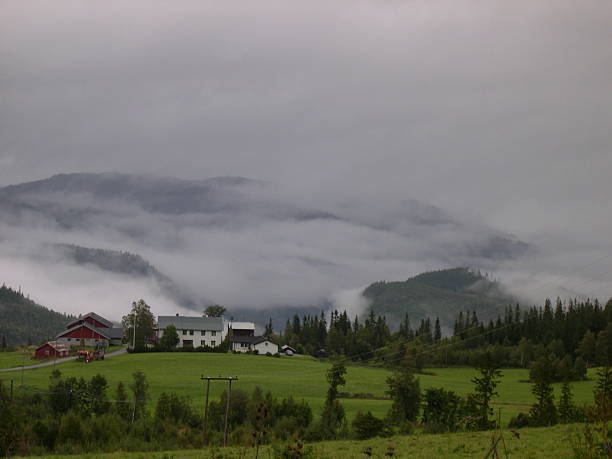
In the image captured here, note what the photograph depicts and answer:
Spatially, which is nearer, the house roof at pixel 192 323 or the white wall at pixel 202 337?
the white wall at pixel 202 337

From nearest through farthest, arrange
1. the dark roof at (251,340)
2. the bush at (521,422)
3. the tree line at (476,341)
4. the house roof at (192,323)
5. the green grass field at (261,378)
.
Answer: the bush at (521,422) → the green grass field at (261,378) → the tree line at (476,341) → the dark roof at (251,340) → the house roof at (192,323)

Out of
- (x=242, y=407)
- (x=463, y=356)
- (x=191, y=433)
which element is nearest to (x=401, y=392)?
(x=242, y=407)

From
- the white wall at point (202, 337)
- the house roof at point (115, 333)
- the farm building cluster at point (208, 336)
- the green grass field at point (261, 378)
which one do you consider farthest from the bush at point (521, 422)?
the house roof at point (115, 333)

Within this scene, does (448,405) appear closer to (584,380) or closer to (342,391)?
(342,391)

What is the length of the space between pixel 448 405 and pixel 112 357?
7243 centimetres

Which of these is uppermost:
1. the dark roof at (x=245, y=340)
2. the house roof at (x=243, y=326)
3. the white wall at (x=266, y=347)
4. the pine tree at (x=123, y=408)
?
the house roof at (x=243, y=326)

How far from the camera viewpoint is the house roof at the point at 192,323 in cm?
14412

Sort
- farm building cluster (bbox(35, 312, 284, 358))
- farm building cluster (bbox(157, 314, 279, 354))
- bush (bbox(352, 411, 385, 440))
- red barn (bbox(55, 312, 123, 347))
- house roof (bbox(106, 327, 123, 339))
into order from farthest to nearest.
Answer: house roof (bbox(106, 327, 123, 339)), farm building cluster (bbox(157, 314, 279, 354)), farm building cluster (bbox(35, 312, 284, 358)), red barn (bbox(55, 312, 123, 347)), bush (bbox(352, 411, 385, 440))

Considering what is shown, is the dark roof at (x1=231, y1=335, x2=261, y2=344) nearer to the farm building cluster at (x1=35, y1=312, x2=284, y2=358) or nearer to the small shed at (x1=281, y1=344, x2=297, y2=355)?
the farm building cluster at (x1=35, y1=312, x2=284, y2=358)

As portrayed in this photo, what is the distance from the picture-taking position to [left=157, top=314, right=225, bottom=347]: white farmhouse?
14125 centimetres

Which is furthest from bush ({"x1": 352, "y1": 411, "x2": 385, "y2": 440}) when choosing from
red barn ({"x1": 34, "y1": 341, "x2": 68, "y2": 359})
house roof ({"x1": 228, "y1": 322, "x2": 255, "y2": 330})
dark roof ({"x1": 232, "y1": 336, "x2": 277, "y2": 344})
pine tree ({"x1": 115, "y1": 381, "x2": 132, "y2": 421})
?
house roof ({"x1": 228, "y1": 322, "x2": 255, "y2": 330})

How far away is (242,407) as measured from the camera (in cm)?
5247

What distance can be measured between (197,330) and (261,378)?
64.3 m

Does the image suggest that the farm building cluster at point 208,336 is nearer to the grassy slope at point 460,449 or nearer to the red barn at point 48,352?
the red barn at point 48,352
